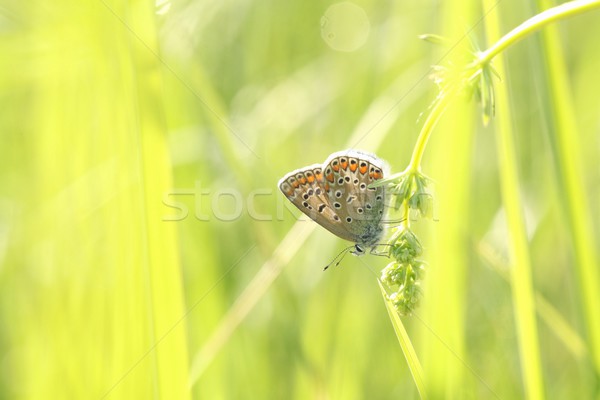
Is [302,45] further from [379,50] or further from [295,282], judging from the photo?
[295,282]

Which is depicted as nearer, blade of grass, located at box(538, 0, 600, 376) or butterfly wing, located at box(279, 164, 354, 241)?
blade of grass, located at box(538, 0, 600, 376)

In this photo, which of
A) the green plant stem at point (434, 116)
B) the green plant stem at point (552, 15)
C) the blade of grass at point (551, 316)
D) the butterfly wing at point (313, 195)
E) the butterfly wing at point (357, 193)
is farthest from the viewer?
the blade of grass at point (551, 316)

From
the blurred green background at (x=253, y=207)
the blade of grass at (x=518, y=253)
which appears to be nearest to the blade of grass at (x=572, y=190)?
the blurred green background at (x=253, y=207)

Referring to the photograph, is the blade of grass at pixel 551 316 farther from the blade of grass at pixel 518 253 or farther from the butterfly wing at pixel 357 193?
the blade of grass at pixel 518 253

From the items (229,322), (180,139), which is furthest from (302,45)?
(229,322)

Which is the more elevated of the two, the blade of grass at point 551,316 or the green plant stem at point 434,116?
the green plant stem at point 434,116

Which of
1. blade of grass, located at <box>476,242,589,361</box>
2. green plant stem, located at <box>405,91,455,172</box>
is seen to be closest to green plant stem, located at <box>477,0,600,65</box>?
green plant stem, located at <box>405,91,455,172</box>

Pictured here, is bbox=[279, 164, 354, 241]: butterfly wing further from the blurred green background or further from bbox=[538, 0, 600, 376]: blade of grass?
bbox=[538, 0, 600, 376]: blade of grass
